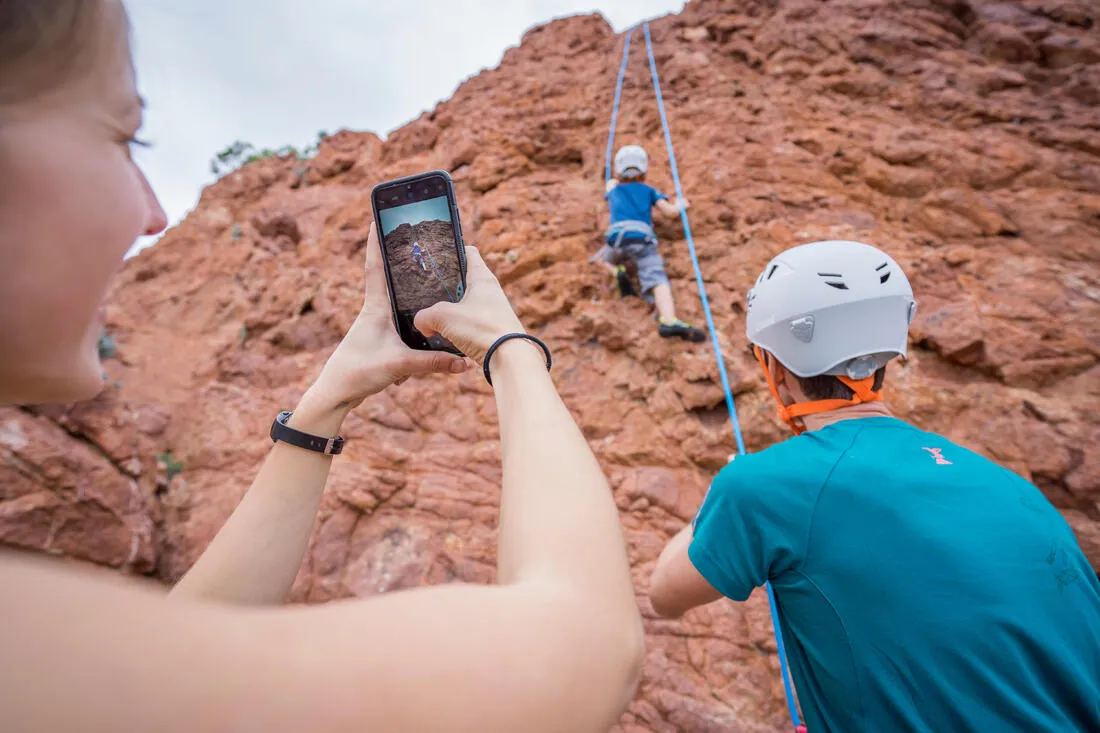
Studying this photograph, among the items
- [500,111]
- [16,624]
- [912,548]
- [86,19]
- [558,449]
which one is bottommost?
[912,548]

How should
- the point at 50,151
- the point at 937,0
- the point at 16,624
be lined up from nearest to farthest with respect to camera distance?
the point at 16,624 < the point at 50,151 < the point at 937,0

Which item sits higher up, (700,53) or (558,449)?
(700,53)

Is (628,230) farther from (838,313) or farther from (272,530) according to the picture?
(272,530)

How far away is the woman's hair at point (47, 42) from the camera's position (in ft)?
2.28

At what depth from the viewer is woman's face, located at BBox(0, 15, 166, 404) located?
70cm

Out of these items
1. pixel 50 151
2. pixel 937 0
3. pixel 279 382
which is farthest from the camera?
pixel 937 0

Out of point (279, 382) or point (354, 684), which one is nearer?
point (354, 684)

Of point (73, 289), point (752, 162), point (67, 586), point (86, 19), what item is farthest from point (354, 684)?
point (752, 162)

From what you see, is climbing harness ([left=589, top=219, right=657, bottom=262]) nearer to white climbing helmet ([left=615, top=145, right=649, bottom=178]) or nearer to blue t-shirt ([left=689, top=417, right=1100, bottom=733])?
white climbing helmet ([left=615, top=145, right=649, bottom=178])

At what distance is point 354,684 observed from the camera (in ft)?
1.67

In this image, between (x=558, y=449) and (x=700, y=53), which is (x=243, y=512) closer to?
(x=558, y=449)

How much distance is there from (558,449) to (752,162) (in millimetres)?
6019

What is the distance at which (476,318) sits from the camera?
1277 mm

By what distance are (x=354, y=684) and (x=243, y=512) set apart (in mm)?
1060
